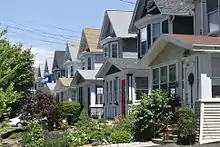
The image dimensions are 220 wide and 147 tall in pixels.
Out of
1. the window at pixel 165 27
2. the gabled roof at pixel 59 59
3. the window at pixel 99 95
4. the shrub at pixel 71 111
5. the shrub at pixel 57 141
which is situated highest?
the gabled roof at pixel 59 59

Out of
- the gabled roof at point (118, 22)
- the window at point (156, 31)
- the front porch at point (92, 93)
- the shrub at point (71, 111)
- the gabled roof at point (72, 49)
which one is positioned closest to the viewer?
the window at point (156, 31)

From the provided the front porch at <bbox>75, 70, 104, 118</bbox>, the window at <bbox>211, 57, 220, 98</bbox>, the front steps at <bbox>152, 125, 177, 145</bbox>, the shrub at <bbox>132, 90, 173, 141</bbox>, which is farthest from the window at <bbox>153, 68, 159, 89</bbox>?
the front porch at <bbox>75, 70, 104, 118</bbox>

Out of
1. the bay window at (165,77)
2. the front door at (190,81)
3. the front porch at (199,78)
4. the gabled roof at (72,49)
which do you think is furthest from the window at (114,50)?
the front door at (190,81)

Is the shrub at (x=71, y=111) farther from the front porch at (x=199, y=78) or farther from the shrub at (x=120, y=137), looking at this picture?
the shrub at (x=120, y=137)

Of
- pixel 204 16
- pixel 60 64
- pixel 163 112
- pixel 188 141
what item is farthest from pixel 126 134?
pixel 60 64

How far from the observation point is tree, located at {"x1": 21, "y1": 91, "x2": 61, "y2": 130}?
26.1 metres

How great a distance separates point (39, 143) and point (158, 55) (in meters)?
7.36

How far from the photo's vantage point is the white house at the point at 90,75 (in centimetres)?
4022

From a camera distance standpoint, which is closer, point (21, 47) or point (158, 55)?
point (158, 55)

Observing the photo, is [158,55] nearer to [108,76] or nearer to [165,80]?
[165,80]

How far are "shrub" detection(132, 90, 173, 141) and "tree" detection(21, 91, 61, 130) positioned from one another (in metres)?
7.82

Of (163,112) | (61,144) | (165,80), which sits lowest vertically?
(61,144)

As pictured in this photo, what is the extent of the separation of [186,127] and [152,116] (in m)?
2.16

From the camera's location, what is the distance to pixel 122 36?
37094 millimetres
